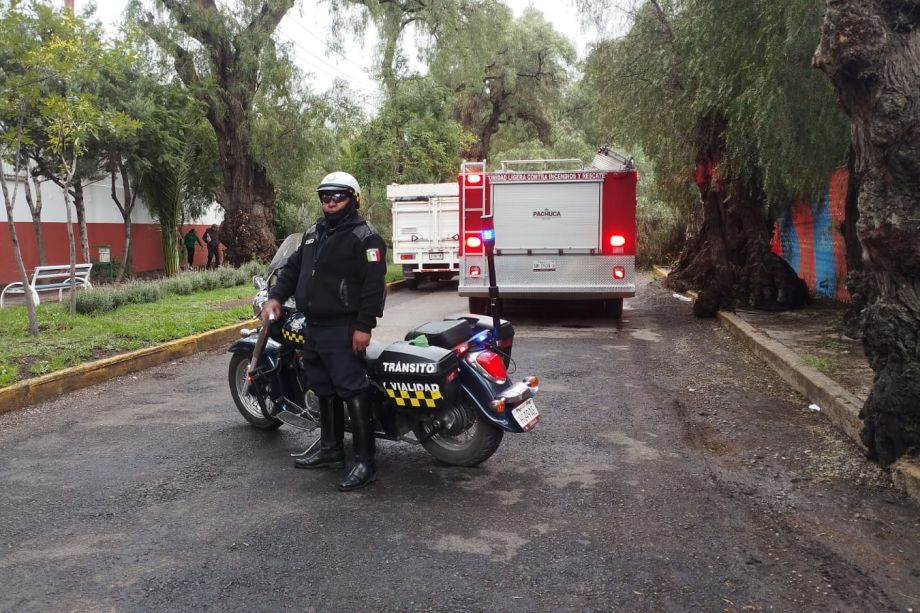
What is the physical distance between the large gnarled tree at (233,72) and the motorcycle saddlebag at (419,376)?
49.7 feet

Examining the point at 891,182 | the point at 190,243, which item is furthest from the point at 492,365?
the point at 190,243

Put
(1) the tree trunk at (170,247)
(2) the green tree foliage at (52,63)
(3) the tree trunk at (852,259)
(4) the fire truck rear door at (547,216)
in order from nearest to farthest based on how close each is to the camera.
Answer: (3) the tree trunk at (852,259) < (2) the green tree foliage at (52,63) < (4) the fire truck rear door at (547,216) < (1) the tree trunk at (170,247)

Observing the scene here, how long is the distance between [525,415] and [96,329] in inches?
289

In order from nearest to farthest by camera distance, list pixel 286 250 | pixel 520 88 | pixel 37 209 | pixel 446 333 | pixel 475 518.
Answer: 1. pixel 475 518
2. pixel 446 333
3. pixel 286 250
4. pixel 37 209
5. pixel 520 88

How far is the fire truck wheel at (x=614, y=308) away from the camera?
42.4ft

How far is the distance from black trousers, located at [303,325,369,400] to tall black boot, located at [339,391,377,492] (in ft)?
0.26

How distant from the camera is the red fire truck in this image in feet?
39.3

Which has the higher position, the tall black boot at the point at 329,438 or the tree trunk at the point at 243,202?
the tree trunk at the point at 243,202

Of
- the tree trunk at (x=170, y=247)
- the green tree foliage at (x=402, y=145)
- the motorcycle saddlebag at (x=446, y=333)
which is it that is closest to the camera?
the motorcycle saddlebag at (x=446, y=333)

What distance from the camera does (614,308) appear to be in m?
13.0

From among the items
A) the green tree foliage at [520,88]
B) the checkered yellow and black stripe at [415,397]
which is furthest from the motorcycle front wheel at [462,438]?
the green tree foliage at [520,88]

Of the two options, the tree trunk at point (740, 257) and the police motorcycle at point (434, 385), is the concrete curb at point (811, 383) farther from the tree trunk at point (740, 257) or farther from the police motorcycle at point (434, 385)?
the police motorcycle at point (434, 385)

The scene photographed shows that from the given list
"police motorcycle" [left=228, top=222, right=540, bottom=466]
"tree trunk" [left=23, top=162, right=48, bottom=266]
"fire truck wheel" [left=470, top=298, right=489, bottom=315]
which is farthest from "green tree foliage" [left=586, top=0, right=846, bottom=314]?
"tree trunk" [left=23, top=162, right=48, bottom=266]

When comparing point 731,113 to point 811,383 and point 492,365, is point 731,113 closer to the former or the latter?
point 811,383
